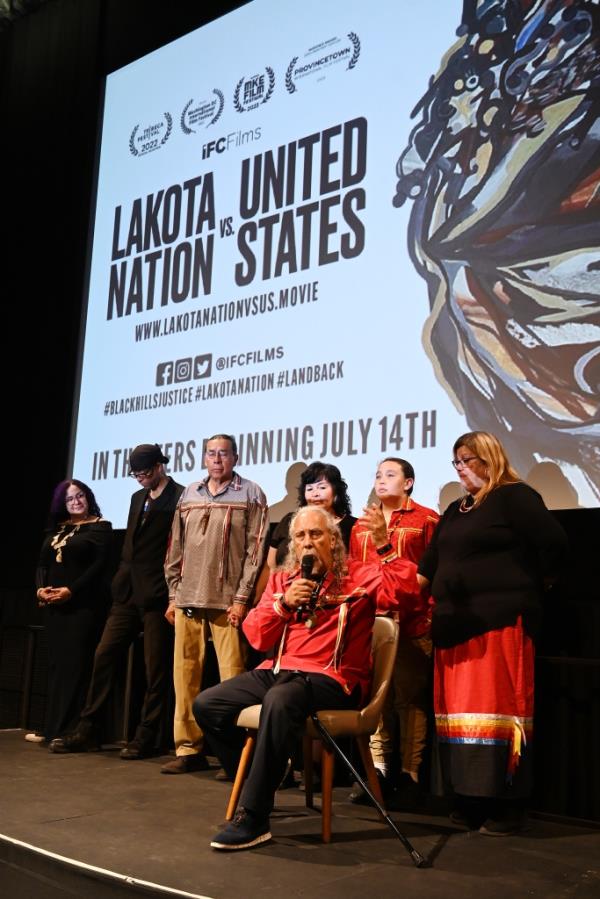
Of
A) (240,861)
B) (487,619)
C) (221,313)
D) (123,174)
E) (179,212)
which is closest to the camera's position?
(240,861)

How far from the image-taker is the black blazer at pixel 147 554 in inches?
163

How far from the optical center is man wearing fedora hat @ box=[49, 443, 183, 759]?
4.11 meters

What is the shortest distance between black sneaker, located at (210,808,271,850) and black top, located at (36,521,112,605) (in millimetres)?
2122

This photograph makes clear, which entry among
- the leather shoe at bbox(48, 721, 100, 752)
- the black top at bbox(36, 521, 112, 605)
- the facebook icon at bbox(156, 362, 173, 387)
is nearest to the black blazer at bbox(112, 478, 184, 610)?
the black top at bbox(36, 521, 112, 605)

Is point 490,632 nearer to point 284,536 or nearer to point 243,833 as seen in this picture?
point 243,833

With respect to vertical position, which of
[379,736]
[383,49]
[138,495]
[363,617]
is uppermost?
[383,49]

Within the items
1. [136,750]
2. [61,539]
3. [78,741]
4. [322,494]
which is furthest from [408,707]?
[61,539]

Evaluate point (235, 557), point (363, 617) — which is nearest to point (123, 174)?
point (235, 557)

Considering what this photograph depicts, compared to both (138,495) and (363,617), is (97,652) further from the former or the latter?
(363,617)

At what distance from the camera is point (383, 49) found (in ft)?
14.3

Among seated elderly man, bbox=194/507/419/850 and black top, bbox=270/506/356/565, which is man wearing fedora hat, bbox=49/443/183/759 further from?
seated elderly man, bbox=194/507/419/850

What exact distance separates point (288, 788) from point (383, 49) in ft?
11.2

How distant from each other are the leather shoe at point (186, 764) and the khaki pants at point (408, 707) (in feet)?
2.98

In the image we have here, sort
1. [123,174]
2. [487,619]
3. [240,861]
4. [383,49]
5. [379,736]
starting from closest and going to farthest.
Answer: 1. [240,861]
2. [487,619]
3. [379,736]
4. [383,49]
5. [123,174]
